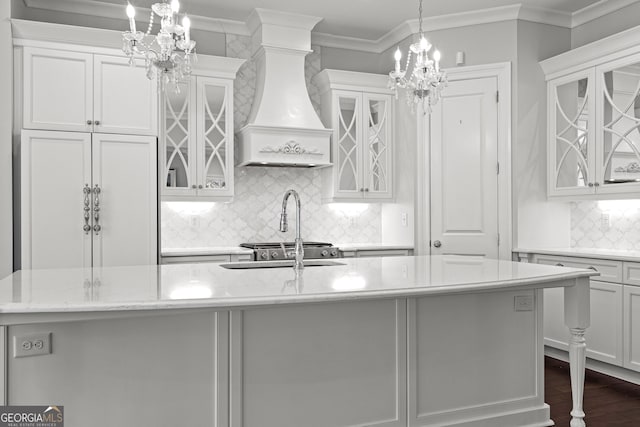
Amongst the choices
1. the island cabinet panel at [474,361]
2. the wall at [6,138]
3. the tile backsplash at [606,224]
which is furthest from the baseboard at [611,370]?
the wall at [6,138]

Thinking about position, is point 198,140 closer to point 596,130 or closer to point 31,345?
point 31,345

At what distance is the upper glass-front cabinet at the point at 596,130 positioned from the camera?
392 centimetres

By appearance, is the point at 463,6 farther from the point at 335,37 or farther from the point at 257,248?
the point at 257,248

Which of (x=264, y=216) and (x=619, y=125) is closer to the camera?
(x=619, y=125)

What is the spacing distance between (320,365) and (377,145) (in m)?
3.17

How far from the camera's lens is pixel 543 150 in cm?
471

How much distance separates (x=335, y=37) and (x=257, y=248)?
2.39 m

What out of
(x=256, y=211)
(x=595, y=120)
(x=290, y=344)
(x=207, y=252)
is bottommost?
(x=290, y=344)

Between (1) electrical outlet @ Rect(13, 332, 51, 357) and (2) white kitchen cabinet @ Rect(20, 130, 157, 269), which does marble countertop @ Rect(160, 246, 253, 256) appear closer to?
(2) white kitchen cabinet @ Rect(20, 130, 157, 269)

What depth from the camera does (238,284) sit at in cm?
223

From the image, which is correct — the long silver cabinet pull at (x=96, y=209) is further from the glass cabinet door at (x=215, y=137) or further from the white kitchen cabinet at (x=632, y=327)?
the white kitchen cabinet at (x=632, y=327)

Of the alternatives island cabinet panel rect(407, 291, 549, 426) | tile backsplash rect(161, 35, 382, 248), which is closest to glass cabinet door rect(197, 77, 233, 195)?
tile backsplash rect(161, 35, 382, 248)

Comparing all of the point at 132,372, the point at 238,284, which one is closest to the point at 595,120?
the point at 238,284

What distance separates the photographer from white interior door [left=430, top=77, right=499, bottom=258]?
15.4 feet
